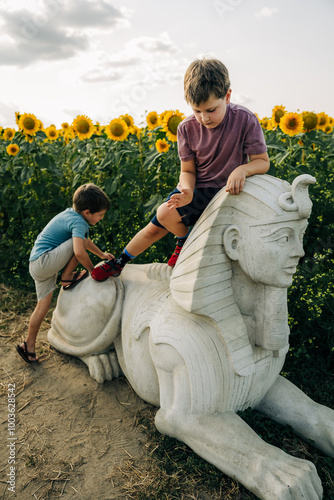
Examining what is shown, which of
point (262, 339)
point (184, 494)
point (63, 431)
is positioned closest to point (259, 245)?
point (262, 339)

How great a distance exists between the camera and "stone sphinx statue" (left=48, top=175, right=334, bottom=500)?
2.45m

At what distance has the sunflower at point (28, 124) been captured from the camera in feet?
17.9

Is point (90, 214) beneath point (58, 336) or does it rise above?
above

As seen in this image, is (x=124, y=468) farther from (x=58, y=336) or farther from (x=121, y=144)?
(x=121, y=144)

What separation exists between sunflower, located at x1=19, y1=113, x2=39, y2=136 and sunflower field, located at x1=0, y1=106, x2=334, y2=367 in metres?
0.01

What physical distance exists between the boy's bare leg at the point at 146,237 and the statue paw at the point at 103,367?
2.91 feet

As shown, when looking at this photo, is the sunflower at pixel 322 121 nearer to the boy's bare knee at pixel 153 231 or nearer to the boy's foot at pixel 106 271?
the boy's bare knee at pixel 153 231

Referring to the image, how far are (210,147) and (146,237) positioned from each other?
36.3 inches

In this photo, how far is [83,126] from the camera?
5.35 m

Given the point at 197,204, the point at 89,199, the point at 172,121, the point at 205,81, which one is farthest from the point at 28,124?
the point at 205,81

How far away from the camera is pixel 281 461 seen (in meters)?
2.35

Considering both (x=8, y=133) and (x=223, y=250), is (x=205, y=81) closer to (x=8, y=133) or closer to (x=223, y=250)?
(x=223, y=250)

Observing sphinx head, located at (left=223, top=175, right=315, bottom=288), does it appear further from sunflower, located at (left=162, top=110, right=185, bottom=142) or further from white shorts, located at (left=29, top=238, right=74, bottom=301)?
sunflower, located at (left=162, top=110, right=185, bottom=142)

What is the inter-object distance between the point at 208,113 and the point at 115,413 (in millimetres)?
2262
